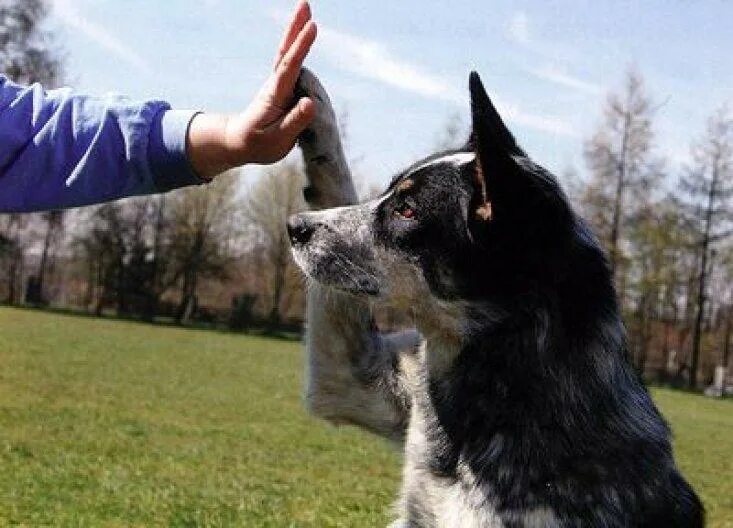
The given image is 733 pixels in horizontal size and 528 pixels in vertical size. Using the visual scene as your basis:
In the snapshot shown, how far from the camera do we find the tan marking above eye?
13.0ft

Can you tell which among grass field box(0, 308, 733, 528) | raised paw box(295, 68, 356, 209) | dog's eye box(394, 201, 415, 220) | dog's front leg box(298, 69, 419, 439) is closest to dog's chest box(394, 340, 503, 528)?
dog's front leg box(298, 69, 419, 439)

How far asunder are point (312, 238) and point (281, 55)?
81 centimetres

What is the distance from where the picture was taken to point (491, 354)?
11.8 ft

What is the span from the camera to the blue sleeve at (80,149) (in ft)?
10.6

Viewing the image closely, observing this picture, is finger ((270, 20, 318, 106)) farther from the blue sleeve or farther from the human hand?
the blue sleeve

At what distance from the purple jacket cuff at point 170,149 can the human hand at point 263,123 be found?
28 mm

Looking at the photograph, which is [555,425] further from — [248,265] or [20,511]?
[248,265]

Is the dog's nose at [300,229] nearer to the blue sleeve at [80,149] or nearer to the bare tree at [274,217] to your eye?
the blue sleeve at [80,149]

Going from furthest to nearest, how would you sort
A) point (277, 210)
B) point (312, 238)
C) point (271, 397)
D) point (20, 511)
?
point (277, 210), point (271, 397), point (20, 511), point (312, 238)

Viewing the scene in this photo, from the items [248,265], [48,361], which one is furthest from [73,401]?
[248,265]

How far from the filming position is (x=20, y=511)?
23.2 feet

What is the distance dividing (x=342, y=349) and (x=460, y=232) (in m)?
0.77

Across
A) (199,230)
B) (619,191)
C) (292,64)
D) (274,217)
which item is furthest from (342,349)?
(199,230)

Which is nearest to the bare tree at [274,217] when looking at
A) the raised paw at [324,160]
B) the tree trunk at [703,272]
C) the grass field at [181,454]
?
the tree trunk at [703,272]
